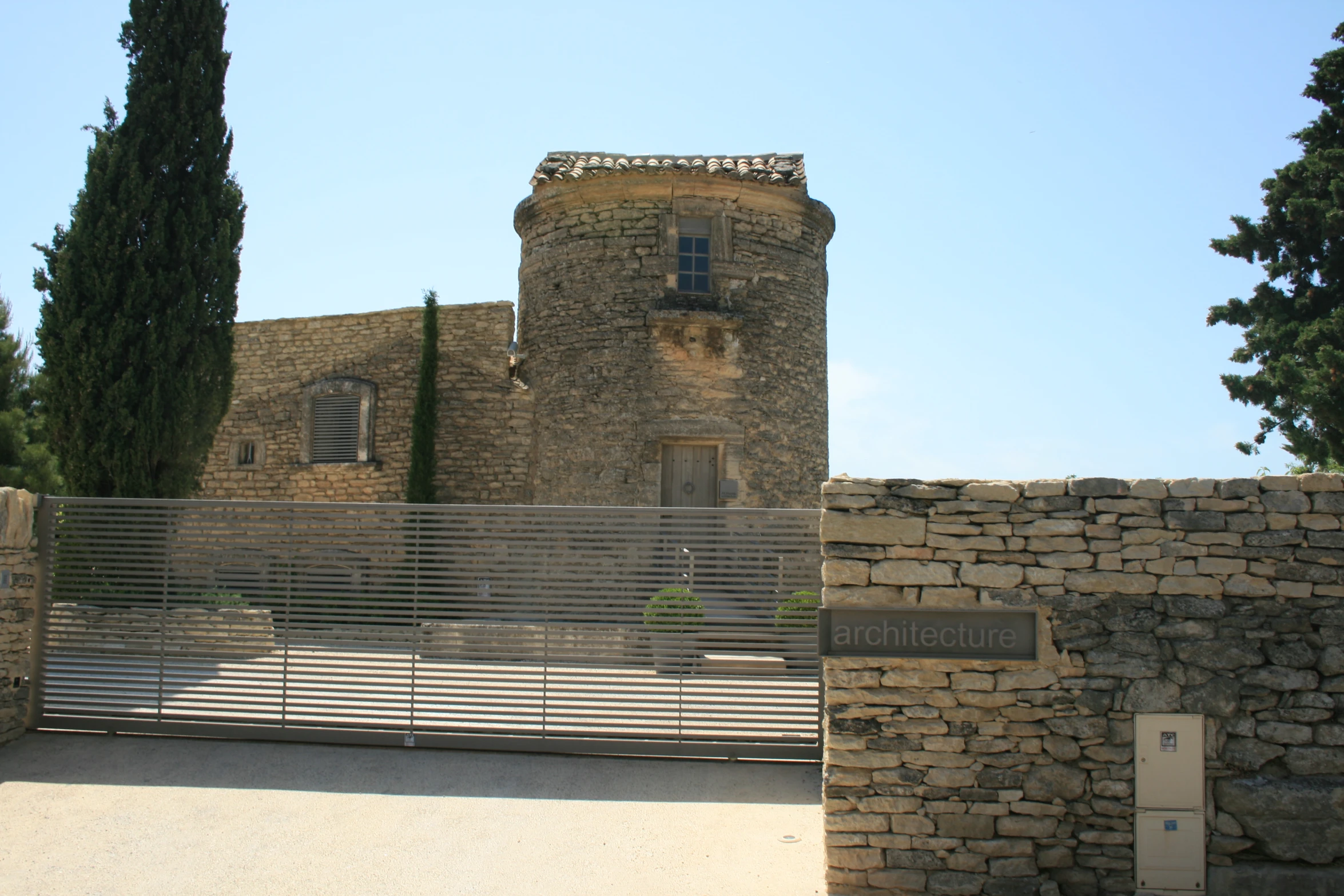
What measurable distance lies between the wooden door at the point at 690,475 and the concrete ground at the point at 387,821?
23.3ft

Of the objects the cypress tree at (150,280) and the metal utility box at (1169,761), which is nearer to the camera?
the metal utility box at (1169,761)

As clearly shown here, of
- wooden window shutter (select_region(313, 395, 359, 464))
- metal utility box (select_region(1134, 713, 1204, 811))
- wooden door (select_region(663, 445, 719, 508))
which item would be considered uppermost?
wooden window shutter (select_region(313, 395, 359, 464))

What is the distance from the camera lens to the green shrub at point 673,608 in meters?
7.89

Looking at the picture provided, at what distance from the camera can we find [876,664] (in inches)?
241

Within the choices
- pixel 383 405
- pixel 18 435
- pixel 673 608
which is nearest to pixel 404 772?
pixel 673 608

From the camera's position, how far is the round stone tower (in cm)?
1462

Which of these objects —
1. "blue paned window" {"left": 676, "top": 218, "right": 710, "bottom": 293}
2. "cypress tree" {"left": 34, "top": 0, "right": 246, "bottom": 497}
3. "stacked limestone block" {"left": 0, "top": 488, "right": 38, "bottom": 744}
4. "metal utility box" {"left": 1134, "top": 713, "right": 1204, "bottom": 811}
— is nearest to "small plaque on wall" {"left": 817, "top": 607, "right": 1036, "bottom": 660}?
"metal utility box" {"left": 1134, "top": 713, "right": 1204, "bottom": 811}

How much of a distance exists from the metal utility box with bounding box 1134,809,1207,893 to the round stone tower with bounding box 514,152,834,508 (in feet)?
29.0

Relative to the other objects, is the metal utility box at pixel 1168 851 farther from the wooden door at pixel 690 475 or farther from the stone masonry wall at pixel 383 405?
the stone masonry wall at pixel 383 405

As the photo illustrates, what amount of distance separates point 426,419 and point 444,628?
816 cm

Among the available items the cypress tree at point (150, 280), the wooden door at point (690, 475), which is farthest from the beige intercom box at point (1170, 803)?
the cypress tree at point (150, 280)

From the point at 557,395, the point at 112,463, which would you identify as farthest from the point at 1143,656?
the point at 112,463

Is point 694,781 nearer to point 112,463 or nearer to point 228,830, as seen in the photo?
point 228,830

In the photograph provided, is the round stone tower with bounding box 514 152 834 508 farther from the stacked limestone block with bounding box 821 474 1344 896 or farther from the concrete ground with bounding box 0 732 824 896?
the stacked limestone block with bounding box 821 474 1344 896
